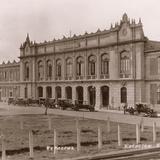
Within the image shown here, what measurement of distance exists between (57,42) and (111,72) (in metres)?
12.3

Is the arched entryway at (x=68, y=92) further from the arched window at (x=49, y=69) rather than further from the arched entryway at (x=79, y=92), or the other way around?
the arched window at (x=49, y=69)

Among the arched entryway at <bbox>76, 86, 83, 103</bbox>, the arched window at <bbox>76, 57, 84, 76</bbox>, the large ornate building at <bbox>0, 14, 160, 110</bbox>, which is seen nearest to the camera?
the large ornate building at <bbox>0, 14, 160, 110</bbox>

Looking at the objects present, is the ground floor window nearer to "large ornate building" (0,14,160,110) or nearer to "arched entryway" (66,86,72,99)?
"large ornate building" (0,14,160,110)

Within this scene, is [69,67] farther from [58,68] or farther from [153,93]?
[153,93]

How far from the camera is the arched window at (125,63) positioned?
41.4 m

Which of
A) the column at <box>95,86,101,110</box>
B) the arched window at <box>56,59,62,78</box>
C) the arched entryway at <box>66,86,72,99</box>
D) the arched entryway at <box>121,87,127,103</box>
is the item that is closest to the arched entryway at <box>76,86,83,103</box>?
the arched entryway at <box>66,86,72,99</box>

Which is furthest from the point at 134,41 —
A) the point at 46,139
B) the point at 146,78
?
the point at 46,139

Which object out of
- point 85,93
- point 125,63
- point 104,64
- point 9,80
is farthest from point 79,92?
point 9,80

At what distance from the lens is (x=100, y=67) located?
45125 mm

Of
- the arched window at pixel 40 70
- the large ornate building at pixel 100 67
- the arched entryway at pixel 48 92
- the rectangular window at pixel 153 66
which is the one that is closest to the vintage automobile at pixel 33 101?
the large ornate building at pixel 100 67

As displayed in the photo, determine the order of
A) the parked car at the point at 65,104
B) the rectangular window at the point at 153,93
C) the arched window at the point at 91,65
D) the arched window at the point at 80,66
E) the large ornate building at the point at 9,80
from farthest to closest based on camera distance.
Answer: the large ornate building at the point at 9,80 < the arched window at the point at 80,66 < the arched window at the point at 91,65 < the parked car at the point at 65,104 < the rectangular window at the point at 153,93

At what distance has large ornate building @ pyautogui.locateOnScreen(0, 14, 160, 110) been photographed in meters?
39.7

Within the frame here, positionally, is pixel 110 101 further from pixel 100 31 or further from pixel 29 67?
pixel 29 67

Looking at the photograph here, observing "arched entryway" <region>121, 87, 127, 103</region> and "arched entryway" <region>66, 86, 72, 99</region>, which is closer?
"arched entryway" <region>121, 87, 127, 103</region>
